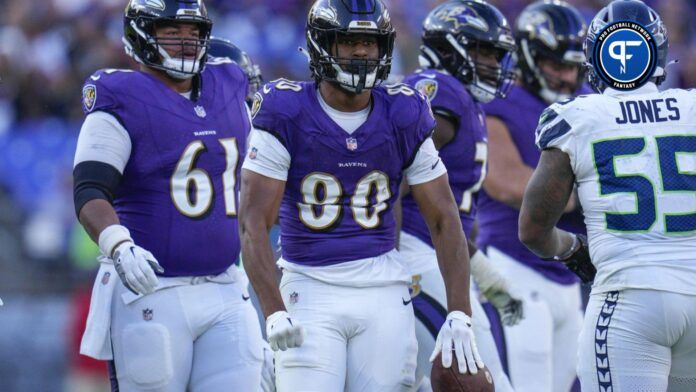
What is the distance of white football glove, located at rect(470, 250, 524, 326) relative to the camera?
5566mm

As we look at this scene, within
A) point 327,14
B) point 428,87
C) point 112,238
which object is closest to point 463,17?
point 428,87

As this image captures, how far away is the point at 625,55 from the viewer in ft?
14.1

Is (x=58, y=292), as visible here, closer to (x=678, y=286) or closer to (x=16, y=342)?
(x=16, y=342)

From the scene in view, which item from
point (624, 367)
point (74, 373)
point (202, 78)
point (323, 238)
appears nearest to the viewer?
point (624, 367)

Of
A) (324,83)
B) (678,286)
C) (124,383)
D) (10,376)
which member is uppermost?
(324,83)

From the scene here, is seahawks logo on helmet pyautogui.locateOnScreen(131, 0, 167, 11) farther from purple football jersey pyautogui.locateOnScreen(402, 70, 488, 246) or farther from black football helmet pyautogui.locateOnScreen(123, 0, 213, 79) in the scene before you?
purple football jersey pyautogui.locateOnScreen(402, 70, 488, 246)

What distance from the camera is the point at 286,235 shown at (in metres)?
4.57

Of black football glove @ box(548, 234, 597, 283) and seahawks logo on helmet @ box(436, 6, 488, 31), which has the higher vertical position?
seahawks logo on helmet @ box(436, 6, 488, 31)

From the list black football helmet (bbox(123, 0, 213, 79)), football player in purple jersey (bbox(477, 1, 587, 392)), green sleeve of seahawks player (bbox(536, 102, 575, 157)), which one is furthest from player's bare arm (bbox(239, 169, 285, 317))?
football player in purple jersey (bbox(477, 1, 587, 392))

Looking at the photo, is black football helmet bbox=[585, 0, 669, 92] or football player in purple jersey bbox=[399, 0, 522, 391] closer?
black football helmet bbox=[585, 0, 669, 92]

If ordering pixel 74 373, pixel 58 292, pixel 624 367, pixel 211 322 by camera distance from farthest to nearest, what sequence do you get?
1. pixel 58 292
2. pixel 74 373
3. pixel 211 322
4. pixel 624 367

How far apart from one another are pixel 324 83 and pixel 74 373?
5.32 m

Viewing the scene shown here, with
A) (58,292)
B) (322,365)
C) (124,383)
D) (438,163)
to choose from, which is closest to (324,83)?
(438,163)

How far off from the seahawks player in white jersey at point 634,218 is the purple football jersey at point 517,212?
6.44 ft
